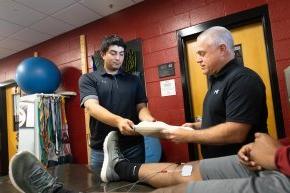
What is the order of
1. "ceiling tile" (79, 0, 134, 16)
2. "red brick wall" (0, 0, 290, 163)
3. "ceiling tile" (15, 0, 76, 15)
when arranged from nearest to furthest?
"red brick wall" (0, 0, 290, 163)
"ceiling tile" (15, 0, 76, 15)
"ceiling tile" (79, 0, 134, 16)

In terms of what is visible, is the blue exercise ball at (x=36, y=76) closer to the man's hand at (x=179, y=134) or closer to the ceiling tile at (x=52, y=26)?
the ceiling tile at (x=52, y=26)

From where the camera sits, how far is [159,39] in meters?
2.89

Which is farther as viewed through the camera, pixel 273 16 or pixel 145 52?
pixel 145 52

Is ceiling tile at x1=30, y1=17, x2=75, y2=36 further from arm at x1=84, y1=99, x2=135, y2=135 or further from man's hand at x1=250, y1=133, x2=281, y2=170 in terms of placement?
man's hand at x1=250, y1=133, x2=281, y2=170

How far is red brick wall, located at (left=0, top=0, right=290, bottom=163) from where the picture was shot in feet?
7.34

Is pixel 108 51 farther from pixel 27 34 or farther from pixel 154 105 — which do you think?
pixel 27 34

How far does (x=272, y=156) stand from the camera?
0.94 meters

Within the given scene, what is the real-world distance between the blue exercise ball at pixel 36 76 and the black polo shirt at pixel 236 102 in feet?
8.32

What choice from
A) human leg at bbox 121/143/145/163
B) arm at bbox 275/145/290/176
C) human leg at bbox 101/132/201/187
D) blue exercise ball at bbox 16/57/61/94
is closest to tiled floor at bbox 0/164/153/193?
human leg at bbox 101/132/201/187

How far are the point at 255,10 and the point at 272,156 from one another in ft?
6.00

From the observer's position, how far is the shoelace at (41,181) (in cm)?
131

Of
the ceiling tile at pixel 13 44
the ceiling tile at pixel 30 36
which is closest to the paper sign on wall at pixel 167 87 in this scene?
the ceiling tile at pixel 30 36

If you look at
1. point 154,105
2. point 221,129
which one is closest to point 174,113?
point 154,105

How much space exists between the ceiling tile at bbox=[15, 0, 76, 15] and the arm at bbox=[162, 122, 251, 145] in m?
2.24
